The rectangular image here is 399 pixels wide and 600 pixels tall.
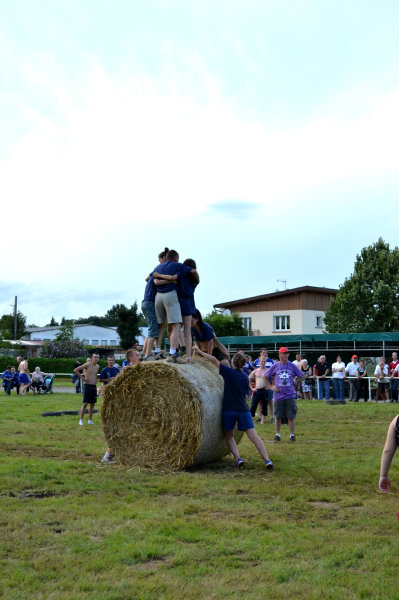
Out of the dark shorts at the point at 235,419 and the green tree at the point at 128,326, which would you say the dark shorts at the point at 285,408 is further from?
the green tree at the point at 128,326

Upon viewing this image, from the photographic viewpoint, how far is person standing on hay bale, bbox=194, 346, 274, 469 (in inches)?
444

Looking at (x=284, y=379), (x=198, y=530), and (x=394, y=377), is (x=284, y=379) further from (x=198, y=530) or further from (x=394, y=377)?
(x=394, y=377)

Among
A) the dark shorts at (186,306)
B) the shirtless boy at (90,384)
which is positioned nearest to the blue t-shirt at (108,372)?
the shirtless boy at (90,384)

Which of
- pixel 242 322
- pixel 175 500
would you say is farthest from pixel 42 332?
pixel 175 500

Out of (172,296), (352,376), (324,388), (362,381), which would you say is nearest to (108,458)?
(172,296)

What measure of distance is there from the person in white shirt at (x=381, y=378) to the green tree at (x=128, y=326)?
49932 millimetres

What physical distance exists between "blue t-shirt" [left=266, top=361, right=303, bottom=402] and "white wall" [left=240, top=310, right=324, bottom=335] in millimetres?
52644

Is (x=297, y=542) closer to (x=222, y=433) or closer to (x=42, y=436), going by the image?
(x=222, y=433)

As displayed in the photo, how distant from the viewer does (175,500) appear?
881 cm

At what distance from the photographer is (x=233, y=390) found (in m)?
A: 11.4

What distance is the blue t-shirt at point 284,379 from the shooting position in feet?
48.7

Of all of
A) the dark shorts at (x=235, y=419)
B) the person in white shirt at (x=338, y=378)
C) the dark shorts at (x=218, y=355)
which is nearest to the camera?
the dark shorts at (x=235, y=419)

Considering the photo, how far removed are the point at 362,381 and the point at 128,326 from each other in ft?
164

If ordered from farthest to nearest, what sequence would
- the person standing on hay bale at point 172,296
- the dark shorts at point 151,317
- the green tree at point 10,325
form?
the green tree at point 10,325
the dark shorts at point 151,317
the person standing on hay bale at point 172,296
